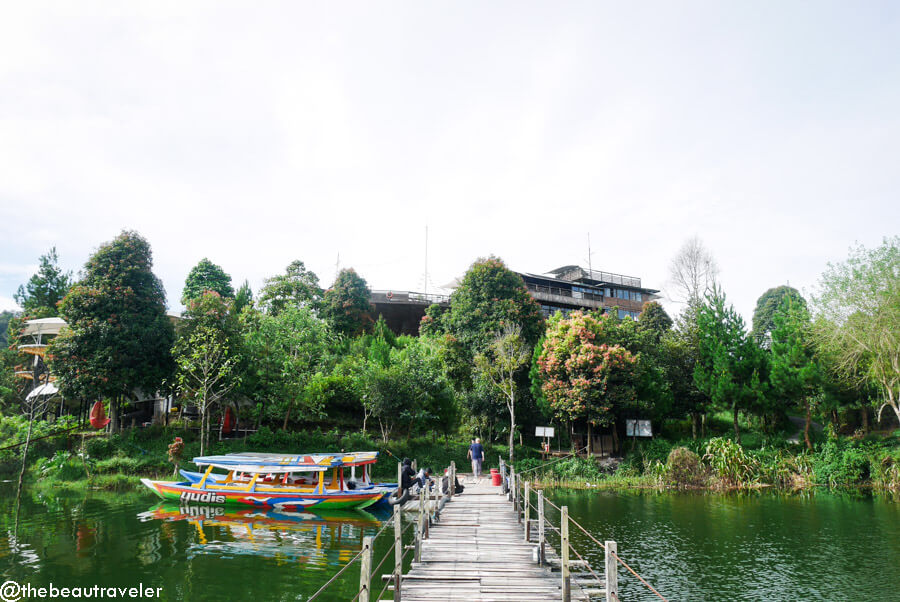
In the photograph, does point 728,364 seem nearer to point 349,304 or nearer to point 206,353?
point 349,304

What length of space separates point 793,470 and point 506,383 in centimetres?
1393

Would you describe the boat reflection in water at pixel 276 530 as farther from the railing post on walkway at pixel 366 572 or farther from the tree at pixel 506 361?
the tree at pixel 506 361

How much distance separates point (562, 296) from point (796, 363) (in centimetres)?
2199

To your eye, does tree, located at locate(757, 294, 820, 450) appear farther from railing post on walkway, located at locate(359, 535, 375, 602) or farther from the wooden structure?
railing post on walkway, located at locate(359, 535, 375, 602)

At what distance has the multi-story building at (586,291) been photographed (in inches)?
1885

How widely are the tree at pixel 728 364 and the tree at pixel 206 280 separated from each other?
3099 cm

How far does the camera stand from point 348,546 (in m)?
14.8

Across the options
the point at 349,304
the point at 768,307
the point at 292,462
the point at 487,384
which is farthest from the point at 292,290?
the point at 768,307

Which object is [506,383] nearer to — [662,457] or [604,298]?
[662,457]

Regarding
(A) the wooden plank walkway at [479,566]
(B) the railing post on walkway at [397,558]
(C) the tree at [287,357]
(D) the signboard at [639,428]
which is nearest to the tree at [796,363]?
(D) the signboard at [639,428]

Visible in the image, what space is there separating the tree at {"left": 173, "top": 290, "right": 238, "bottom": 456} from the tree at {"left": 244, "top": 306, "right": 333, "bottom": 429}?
1.29 meters

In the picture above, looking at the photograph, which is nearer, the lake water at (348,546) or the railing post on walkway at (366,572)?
the railing post on walkway at (366,572)

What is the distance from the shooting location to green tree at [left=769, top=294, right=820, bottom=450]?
27.4 metres

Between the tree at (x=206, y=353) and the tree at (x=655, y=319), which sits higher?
the tree at (x=655, y=319)
